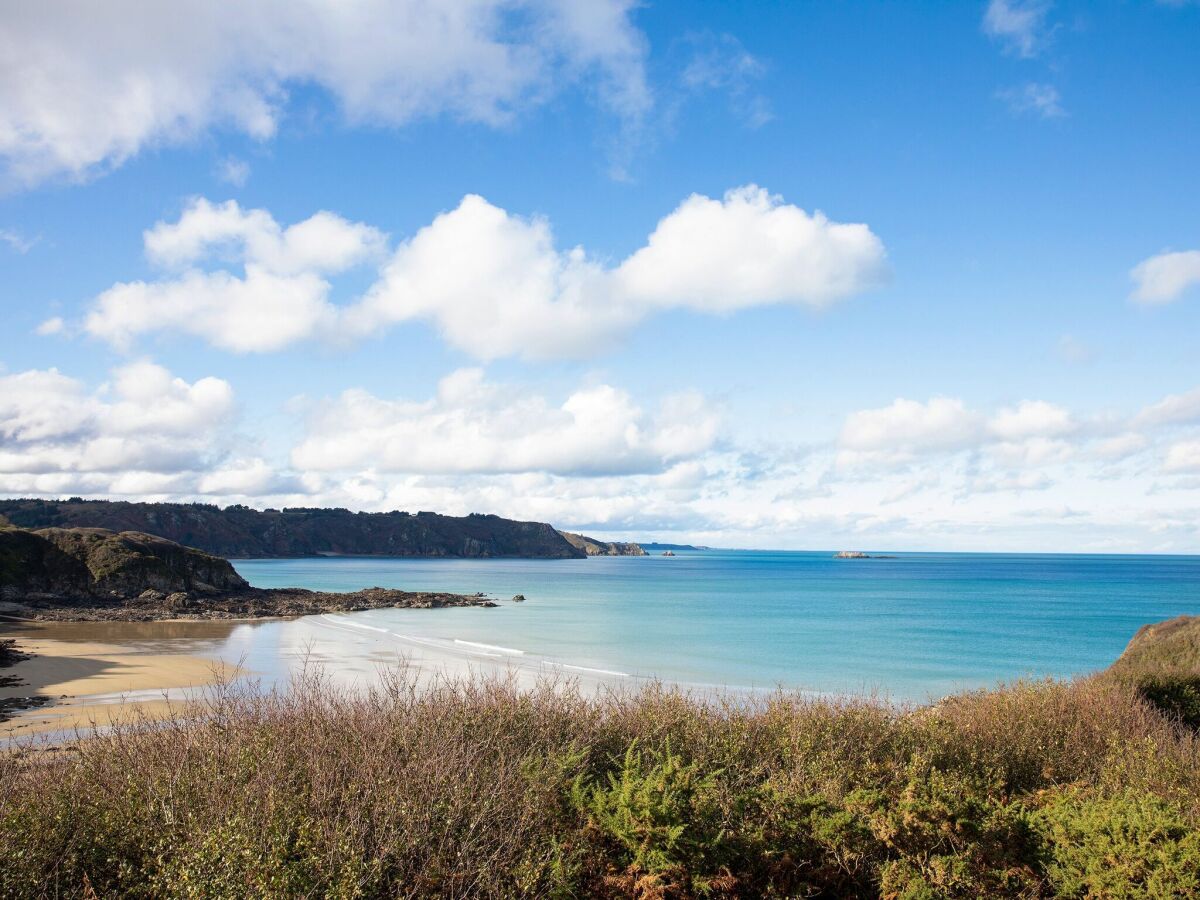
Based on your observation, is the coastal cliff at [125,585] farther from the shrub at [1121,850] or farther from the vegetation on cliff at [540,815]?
the shrub at [1121,850]

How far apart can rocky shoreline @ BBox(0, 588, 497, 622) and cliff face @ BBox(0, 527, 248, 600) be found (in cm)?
172

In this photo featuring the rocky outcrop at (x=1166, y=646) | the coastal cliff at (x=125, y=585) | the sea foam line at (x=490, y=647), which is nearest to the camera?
the rocky outcrop at (x=1166, y=646)

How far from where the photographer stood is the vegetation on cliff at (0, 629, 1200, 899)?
642 cm

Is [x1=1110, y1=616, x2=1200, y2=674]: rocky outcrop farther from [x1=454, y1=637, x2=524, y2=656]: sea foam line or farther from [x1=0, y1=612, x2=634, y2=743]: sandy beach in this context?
[x1=454, y1=637, x2=524, y2=656]: sea foam line

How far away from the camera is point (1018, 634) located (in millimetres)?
52656

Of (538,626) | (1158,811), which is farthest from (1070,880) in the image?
(538,626)

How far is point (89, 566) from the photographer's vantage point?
2325 inches

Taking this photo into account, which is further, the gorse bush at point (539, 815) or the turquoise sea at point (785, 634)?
the turquoise sea at point (785, 634)

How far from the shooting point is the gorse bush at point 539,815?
6410 millimetres

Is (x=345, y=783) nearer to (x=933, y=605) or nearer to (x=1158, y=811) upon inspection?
(x=1158, y=811)

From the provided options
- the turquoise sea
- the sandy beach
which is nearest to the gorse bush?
the sandy beach

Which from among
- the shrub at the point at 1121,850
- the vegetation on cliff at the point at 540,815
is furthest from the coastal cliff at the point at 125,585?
the shrub at the point at 1121,850

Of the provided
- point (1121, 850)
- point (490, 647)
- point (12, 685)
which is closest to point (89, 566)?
point (490, 647)

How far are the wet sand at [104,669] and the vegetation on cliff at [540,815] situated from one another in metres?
6.64
